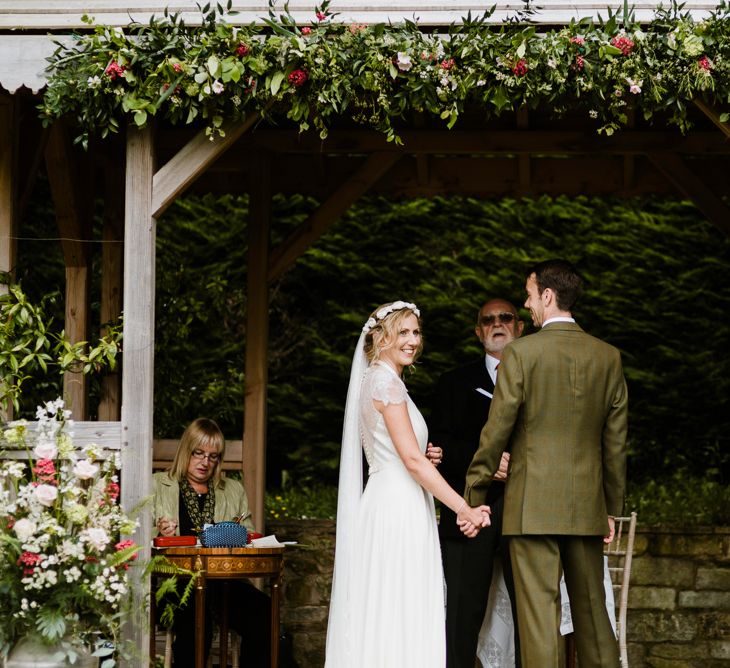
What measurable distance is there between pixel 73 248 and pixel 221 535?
2312 millimetres

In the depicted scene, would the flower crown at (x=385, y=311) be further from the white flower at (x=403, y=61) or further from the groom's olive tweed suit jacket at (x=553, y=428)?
the white flower at (x=403, y=61)

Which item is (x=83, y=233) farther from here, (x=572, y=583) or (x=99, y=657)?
(x=572, y=583)

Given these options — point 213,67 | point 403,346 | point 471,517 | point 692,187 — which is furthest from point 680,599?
point 213,67

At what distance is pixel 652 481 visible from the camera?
29.7 feet

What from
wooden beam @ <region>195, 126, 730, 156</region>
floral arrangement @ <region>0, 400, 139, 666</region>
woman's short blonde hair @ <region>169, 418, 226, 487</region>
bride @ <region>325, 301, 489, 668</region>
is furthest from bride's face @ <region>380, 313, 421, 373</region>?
wooden beam @ <region>195, 126, 730, 156</region>

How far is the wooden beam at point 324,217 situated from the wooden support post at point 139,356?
2.35 metres

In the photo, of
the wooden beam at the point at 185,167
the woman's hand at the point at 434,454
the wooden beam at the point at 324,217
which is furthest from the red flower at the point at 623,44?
the wooden beam at the point at 324,217

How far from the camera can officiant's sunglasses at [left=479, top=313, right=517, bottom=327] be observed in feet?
19.3

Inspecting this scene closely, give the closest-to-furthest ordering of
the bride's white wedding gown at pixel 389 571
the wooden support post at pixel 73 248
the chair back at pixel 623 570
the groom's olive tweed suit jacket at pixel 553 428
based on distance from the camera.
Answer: the groom's olive tweed suit jacket at pixel 553 428 → the bride's white wedding gown at pixel 389 571 → the chair back at pixel 623 570 → the wooden support post at pixel 73 248

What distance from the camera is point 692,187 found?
730cm

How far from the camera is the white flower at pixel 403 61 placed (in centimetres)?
475

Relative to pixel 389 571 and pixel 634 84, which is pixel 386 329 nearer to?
pixel 389 571

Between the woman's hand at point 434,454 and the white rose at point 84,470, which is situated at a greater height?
the woman's hand at point 434,454

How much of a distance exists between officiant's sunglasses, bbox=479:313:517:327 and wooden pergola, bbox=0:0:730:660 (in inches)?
38.4
